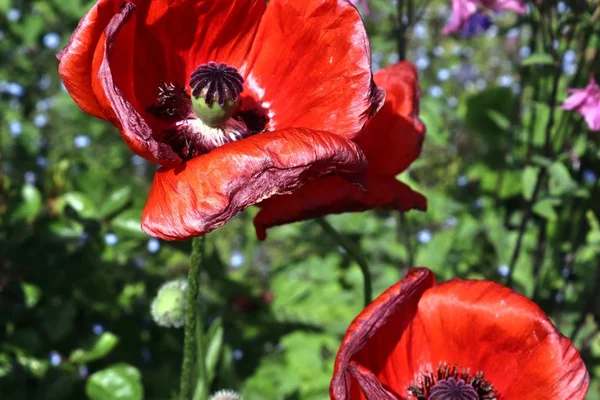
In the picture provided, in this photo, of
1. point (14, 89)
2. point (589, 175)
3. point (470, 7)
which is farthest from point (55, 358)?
point (14, 89)

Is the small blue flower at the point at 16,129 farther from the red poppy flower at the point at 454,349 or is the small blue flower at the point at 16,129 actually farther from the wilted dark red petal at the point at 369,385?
the wilted dark red petal at the point at 369,385

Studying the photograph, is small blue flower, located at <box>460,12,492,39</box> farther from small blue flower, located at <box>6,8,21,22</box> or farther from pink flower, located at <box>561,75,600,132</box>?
small blue flower, located at <box>6,8,21,22</box>

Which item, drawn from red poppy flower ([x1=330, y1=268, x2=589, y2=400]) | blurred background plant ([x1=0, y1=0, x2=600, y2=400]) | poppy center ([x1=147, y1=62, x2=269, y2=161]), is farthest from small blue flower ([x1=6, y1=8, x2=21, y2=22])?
red poppy flower ([x1=330, y1=268, x2=589, y2=400])

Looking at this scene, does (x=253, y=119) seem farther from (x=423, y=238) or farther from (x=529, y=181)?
(x=423, y=238)

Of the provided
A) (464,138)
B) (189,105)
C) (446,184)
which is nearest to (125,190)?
(189,105)

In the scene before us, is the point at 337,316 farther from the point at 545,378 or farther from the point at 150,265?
the point at 545,378

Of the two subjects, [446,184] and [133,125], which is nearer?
[133,125]
